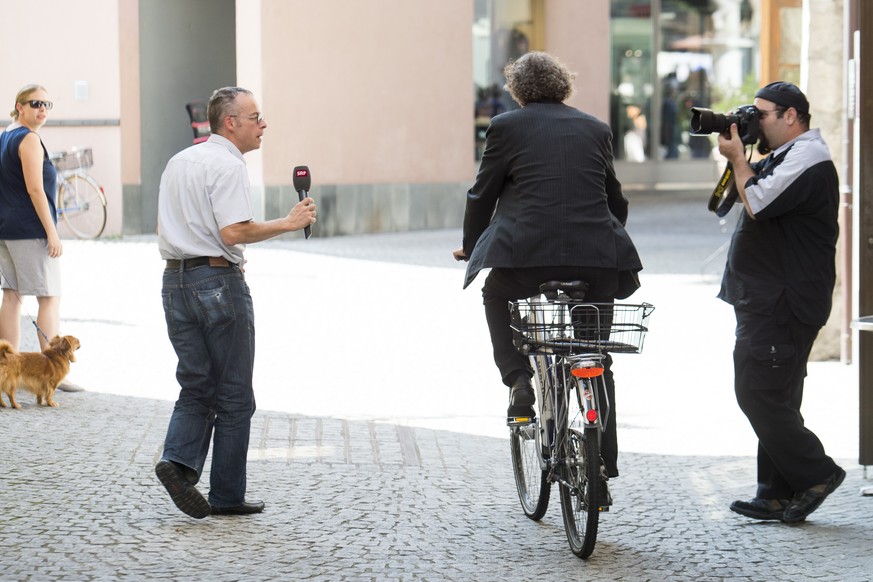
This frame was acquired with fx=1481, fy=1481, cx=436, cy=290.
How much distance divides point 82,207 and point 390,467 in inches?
534

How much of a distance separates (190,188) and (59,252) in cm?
358

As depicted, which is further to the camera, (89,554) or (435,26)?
(435,26)

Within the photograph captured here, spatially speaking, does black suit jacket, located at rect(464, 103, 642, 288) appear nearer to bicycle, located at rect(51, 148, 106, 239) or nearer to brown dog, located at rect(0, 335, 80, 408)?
brown dog, located at rect(0, 335, 80, 408)

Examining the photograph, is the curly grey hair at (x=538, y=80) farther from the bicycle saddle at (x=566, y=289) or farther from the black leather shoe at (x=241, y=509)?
the black leather shoe at (x=241, y=509)

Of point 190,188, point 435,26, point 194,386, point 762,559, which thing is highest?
point 435,26

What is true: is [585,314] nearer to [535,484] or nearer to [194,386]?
[535,484]

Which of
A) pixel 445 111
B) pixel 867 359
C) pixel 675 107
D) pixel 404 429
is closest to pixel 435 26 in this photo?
pixel 445 111

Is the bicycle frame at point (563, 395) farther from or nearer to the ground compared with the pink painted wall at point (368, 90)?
nearer to the ground

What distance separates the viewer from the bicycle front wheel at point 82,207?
1981 cm

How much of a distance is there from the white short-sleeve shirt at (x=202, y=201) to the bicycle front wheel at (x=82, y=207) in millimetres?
14189

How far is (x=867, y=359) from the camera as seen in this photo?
260 inches

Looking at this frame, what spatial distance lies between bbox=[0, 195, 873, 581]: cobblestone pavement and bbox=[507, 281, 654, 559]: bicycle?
250 mm

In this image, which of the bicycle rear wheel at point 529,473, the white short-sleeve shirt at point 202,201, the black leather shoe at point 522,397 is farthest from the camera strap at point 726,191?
the white short-sleeve shirt at point 202,201

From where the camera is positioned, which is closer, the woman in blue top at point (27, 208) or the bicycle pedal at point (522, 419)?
the bicycle pedal at point (522, 419)
